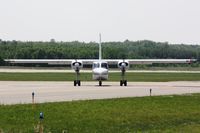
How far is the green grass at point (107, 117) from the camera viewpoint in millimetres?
18047

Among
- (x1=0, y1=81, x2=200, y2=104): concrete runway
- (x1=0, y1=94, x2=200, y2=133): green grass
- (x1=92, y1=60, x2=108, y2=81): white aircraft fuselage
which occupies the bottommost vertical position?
(x1=0, y1=81, x2=200, y2=104): concrete runway

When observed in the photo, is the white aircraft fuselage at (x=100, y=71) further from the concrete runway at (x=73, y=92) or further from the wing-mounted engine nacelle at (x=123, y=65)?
the concrete runway at (x=73, y=92)

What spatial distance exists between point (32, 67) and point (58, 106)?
111 metres

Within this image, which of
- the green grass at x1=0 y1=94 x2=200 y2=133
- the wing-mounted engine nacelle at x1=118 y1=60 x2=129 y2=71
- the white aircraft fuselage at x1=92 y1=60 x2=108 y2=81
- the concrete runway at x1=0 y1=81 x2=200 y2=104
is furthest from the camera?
the wing-mounted engine nacelle at x1=118 y1=60 x2=129 y2=71

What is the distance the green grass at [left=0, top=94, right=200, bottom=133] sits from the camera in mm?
18047

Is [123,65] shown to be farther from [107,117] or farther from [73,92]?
[107,117]

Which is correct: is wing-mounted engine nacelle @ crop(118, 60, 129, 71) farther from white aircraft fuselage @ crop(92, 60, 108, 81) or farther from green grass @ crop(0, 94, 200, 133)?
green grass @ crop(0, 94, 200, 133)

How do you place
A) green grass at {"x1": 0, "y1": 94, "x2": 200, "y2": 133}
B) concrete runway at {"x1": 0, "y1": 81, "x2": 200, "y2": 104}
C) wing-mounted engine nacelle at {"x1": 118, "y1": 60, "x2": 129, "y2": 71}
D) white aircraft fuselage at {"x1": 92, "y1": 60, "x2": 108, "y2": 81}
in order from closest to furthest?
1. green grass at {"x1": 0, "y1": 94, "x2": 200, "y2": 133}
2. concrete runway at {"x1": 0, "y1": 81, "x2": 200, "y2": 104}
3. white aircraft fuselage at {"x1": 92, "y1": 60, "x2": 108, "y2": 81}
4. wing-mounted engine nacelle at {"x1": 118, "y1": 60, "x2": 129, "y2": 71}

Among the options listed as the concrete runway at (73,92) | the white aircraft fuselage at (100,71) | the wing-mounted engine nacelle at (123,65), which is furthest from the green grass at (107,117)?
the wing-mounted engine nacelle at (123,65)

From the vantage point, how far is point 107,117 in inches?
833

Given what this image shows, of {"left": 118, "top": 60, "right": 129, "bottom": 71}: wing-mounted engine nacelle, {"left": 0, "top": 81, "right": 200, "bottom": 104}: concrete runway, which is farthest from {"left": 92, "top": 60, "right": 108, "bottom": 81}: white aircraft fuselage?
{"left": 0, "top": 81, "right": 200, "bottom": 104}: concrete runway

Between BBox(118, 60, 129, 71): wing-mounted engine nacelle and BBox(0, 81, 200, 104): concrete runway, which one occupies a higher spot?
BBox(118, 60, 129, 71): wing-mounted engine nacelle

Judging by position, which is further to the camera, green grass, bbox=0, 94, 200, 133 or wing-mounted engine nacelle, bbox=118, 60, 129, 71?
wing-mounted engine nacelle, bbox=118, 60, 129, 71

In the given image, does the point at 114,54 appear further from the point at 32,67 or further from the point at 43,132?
the point at 43,132
